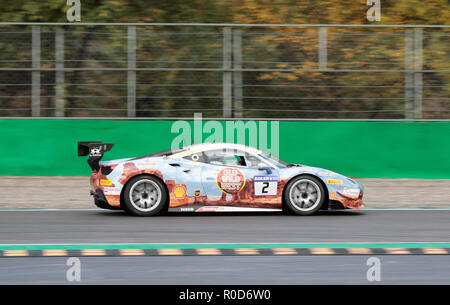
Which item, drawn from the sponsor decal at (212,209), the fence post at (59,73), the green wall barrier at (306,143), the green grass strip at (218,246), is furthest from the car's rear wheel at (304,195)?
the fence post at (59,73)

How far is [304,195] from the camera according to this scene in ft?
40.1

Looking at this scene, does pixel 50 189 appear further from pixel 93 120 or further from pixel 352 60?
pixel 352 60

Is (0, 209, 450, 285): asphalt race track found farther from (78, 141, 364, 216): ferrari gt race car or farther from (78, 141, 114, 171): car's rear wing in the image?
(78, 141, 114, 171): car's rear wing

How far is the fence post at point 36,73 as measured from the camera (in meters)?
18.1

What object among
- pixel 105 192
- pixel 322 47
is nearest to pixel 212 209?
pixel 105 192

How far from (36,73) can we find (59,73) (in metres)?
0.48

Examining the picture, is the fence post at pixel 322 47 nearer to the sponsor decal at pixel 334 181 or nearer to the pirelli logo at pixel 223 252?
the sponsor decal at pixel 334 181

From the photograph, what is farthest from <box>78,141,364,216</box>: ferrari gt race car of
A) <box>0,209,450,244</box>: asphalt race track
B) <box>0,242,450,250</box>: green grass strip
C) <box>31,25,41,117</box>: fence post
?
<box>31,25,41,117</box>: fence post

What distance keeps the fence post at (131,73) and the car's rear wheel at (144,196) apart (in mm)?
6367

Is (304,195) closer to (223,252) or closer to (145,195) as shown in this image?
(145,195)

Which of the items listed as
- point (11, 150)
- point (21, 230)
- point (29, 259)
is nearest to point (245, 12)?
point (11, 150)

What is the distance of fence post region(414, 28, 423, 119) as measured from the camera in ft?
60.2

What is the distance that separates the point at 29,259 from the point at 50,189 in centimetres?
751
